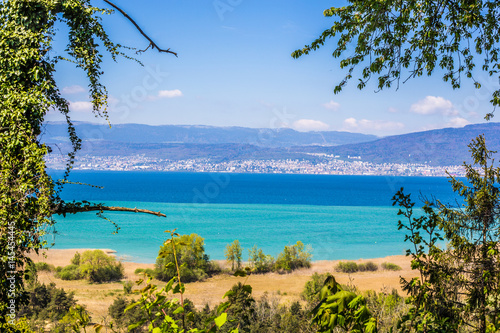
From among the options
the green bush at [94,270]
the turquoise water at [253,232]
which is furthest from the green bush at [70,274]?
the turquoise water at [253,232]

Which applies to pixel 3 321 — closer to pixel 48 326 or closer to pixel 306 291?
pixel 48 326

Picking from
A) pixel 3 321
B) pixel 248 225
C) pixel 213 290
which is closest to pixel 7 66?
pixel 3 321

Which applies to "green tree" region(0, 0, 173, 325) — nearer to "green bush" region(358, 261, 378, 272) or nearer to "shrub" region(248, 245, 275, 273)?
"shrub" region(248, 245, 275, 273)

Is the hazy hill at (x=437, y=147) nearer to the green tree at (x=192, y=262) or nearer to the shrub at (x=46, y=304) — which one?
the green tree at (x=192, y=262)

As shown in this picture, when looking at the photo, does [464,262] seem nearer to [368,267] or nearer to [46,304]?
[46,304]

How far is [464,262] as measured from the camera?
3.61 metres

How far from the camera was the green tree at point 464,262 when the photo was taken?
2.90 meters

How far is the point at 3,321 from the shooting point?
331cm

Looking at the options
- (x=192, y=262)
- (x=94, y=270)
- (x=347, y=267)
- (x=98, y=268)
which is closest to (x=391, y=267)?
(x=347, y=267)

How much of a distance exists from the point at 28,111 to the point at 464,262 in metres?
4.40

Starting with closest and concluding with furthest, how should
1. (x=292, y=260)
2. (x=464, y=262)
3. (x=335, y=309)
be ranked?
(x=335, y=309) < (x=464, y=262) < (x=292, y=260)

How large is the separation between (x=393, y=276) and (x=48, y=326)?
17.9 m

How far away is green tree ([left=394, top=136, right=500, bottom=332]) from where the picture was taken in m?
2.90

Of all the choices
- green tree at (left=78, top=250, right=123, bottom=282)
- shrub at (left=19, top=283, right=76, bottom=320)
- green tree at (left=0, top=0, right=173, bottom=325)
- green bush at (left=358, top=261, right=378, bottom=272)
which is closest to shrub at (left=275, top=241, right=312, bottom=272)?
green bush at (left=358, top=261, right=378, bottom=272)
